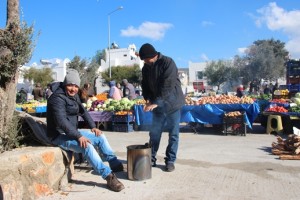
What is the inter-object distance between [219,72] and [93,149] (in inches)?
2619

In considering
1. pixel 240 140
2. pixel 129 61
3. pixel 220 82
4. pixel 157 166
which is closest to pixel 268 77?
pixel 220 82

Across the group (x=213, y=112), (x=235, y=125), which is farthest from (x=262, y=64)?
(x=235, y=125)

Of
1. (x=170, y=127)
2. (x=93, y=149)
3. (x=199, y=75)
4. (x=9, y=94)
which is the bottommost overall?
(x=93, y=149)

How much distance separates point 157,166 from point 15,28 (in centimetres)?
319

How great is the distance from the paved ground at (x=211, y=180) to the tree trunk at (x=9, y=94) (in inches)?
50.7

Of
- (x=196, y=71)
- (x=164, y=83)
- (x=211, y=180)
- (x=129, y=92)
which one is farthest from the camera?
(x=196, y=71)

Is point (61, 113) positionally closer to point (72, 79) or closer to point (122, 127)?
point (72, 79)

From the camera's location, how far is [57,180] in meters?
5.05

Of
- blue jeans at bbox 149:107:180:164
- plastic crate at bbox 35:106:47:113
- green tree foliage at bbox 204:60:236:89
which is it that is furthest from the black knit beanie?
green tree foliage at bbox 204:60:236:89

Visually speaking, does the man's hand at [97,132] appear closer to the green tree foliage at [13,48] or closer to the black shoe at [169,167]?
the black shoe at [169,167]

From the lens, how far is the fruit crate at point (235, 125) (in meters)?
10.3

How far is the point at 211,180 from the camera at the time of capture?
5.37 meters

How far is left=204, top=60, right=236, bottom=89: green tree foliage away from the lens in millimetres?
67875

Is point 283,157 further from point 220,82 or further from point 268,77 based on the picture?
point 220,82
